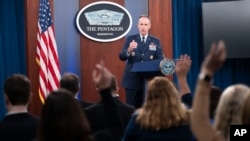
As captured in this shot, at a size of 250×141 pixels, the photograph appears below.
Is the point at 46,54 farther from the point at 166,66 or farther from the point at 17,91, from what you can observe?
the point at 17,91

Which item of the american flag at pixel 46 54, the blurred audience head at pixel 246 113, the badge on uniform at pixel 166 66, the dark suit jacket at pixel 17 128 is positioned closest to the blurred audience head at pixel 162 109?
the dark suit jacket at pixel 17 128

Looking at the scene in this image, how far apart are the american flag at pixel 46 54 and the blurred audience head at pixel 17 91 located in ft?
11.6

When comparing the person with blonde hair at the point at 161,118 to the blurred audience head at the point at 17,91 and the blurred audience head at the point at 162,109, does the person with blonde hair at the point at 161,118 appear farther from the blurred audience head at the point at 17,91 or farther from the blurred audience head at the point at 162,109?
the blurred audience head at the point at 17,91

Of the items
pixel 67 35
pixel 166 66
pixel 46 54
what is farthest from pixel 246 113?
pixel 67 35

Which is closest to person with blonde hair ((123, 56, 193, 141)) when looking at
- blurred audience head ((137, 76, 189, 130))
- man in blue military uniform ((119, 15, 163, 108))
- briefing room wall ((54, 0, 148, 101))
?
blurred audience head ((137, 76, 189, 130))

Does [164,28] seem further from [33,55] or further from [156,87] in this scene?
[156,87]

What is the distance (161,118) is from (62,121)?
1.01 metres

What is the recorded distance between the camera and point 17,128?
2391mm

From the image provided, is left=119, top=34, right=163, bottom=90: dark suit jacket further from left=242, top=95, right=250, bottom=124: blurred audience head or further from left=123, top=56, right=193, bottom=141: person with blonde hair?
left=242, top=95, right=250, bottom=124: blurred audience head

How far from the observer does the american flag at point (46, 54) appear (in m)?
6.14

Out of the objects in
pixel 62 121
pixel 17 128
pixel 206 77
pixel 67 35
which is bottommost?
pixel 17 128

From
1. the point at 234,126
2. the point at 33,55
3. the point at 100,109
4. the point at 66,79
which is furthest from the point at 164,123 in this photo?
the point at 33,55

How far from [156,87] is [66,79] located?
3.74 feet

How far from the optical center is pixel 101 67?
1980 millimetres
